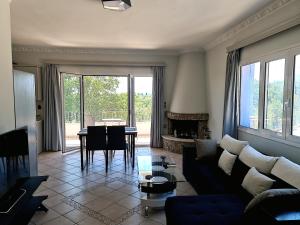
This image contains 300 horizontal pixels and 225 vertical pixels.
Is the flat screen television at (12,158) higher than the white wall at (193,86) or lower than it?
lower

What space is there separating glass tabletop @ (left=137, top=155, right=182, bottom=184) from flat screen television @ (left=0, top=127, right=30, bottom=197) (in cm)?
141

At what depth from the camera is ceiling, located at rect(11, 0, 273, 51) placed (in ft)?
9.86

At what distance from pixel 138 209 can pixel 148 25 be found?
9.34ft

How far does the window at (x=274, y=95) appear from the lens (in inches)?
124

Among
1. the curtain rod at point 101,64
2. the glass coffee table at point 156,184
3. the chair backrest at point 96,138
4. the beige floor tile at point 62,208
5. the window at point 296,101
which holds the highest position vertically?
the curtain rod at point 101,64

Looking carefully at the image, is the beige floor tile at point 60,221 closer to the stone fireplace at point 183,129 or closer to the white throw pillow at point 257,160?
the white throw pillow at point 257,160

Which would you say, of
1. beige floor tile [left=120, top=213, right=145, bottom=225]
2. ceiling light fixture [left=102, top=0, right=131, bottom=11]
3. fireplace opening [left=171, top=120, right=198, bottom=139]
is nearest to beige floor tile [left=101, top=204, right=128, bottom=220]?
beige floor tile [left=120, top=213, right=145, bottom=225]

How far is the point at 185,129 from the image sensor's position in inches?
241

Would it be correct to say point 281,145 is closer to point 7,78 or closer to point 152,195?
point 152,195

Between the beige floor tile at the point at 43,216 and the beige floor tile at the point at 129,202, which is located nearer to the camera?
the beige floor tile at the point at 43,216

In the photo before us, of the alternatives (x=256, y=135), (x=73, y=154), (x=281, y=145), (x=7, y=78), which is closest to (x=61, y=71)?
(x=73, y=154)

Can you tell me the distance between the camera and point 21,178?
2.41 meters

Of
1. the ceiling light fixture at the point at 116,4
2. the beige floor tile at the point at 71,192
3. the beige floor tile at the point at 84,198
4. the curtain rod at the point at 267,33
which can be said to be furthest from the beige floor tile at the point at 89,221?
the curtain rod at the point at 267,33

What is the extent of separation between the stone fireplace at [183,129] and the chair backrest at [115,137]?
1.66 m
